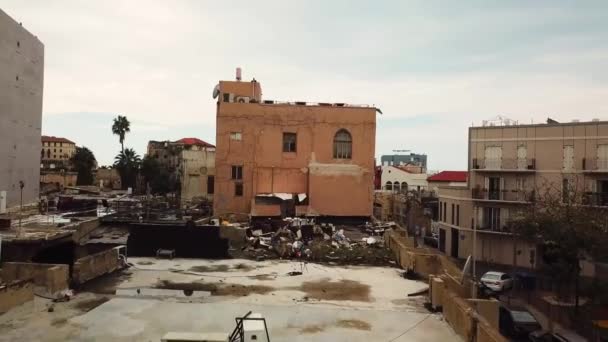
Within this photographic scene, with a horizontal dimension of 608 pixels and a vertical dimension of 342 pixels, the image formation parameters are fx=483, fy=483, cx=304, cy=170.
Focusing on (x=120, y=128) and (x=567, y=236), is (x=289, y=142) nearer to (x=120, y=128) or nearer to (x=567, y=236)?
(x=567, y=236)

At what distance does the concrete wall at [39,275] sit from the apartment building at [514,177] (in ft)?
104

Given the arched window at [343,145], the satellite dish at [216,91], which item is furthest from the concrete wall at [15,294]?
the satellite dish at [216,91]

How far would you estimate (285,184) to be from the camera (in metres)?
44.1

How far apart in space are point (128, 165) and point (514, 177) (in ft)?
226

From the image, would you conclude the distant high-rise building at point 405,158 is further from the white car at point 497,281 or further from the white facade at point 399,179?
the white car at point 497,281

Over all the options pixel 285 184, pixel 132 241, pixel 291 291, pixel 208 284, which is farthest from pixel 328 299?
pixel 285 184

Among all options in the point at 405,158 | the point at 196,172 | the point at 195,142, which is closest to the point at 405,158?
the point at 405,158

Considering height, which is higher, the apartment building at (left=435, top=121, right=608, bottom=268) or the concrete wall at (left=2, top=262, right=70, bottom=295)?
the apartment building at (left=435, top=121, right=608, bottom=268)

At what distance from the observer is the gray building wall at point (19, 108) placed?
4312 centimetres

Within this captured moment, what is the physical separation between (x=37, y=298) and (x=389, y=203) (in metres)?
50.5

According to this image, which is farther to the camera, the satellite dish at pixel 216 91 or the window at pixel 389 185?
the window at pixel 389 185

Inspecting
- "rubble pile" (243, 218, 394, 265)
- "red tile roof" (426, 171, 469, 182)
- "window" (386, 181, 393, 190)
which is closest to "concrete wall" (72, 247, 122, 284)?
"rubble pile" (243, 218, 394, 265)

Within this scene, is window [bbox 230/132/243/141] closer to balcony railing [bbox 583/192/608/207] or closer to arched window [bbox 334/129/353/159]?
arched window [bbox 334/129/353/159]

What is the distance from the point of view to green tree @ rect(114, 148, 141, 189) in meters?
87.1
